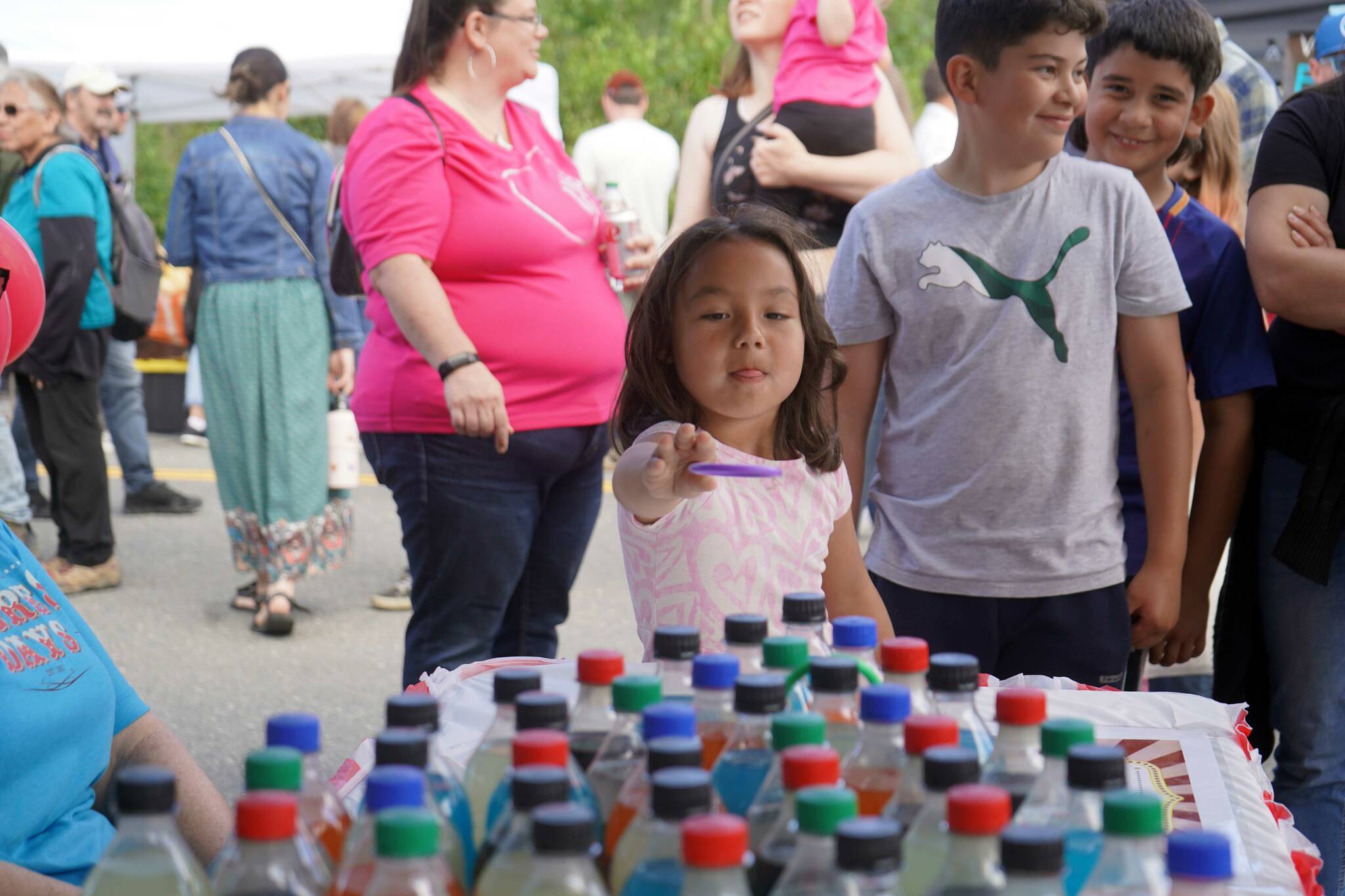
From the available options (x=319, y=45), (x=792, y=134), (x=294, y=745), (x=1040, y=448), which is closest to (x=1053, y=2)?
(x=1040, y=448)

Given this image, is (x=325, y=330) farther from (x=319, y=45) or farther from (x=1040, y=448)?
(x=319, y=45)

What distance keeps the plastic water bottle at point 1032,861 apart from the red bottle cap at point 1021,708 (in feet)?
0.78

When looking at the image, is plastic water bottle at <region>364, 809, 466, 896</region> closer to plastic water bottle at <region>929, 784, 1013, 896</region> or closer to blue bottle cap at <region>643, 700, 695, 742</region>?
blue bottle cap at <region>643, 700, 695, 742</region>

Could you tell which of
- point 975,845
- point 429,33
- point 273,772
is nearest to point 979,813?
point 975,845

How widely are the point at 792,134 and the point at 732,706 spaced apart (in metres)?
2.61

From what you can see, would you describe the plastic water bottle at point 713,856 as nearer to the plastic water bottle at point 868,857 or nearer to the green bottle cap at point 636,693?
the plastic water bottle at point 868,857

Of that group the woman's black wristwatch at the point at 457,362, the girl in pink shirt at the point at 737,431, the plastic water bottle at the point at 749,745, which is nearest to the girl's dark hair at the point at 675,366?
the girl in pink shirt at the point at 737,431

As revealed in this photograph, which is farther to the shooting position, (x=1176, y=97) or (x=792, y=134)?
(x=792, y=134)

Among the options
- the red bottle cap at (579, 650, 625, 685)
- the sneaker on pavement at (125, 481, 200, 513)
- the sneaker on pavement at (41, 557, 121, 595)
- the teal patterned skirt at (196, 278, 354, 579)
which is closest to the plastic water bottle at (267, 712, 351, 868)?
the red bottle cap at (579, 650, 625, 685)

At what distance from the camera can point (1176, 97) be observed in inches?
98.5

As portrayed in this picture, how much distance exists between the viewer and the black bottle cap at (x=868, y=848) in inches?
32.6

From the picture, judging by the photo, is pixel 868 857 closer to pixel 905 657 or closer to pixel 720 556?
pixel 905 657

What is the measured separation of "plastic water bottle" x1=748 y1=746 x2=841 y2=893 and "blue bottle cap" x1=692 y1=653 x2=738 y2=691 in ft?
0.50

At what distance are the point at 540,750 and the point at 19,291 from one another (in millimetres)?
1075
